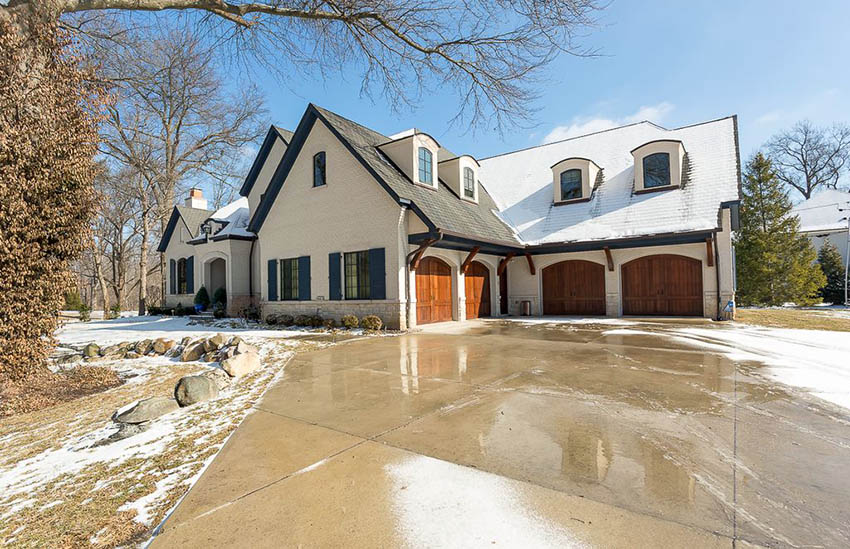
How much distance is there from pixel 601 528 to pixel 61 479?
412cm

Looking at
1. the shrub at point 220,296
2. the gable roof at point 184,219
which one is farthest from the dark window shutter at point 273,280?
the gable roof at point 184,219

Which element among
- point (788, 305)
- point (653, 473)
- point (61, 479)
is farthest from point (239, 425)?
point (788, 305)

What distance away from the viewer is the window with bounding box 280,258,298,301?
15.1 meters

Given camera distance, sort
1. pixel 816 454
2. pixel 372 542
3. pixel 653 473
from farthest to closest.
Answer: pixel 816 454, pixel 653 473, pixel 372 542

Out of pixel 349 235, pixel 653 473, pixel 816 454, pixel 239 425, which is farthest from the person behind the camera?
pixel 349 235

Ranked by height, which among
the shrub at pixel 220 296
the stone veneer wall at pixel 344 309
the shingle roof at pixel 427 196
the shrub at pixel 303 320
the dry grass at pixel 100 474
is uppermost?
the shingle roof at pixel 427 196

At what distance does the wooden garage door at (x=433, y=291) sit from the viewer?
520 inches

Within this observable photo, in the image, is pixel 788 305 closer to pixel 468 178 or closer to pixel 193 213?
pixel 468 178

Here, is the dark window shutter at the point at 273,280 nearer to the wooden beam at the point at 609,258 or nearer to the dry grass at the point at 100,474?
the dry grass at the point at 100,474

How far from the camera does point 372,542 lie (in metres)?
2.27

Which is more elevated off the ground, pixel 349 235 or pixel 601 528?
pixel 349 235

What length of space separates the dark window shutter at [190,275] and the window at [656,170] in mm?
21857

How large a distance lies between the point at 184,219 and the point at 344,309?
1373cm

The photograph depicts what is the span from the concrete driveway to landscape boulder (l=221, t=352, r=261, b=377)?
3.76 ft
